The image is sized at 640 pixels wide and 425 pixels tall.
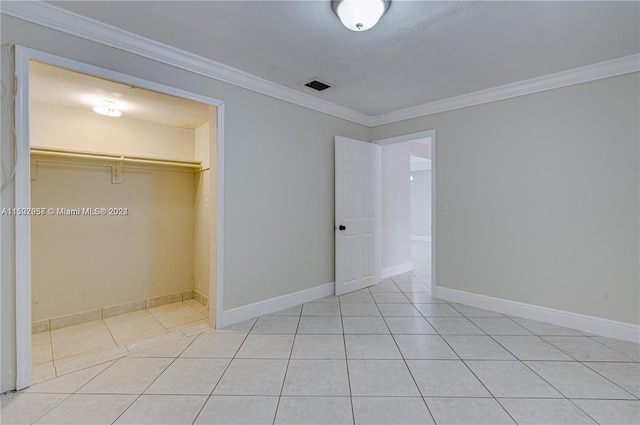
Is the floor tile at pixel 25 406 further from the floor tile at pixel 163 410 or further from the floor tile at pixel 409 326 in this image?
the floor tile at pixel 409 326

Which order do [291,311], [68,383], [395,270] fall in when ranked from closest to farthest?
[68,383] → [291,311] → [395,270]

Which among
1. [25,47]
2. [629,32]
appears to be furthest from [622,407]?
[25,47]

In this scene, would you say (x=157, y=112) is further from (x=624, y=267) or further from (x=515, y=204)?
(x=624, y=267)

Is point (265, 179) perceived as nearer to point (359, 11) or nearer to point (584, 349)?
point (359, 11)

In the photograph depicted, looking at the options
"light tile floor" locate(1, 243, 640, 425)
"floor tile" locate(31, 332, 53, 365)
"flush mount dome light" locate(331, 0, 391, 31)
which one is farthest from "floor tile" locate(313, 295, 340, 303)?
"flush mount dome light" locate(331, 0, 391, 31)

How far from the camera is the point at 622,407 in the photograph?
1749 millimetres

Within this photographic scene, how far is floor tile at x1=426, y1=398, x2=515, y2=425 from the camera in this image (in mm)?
1637

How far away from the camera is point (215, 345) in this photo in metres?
2.54

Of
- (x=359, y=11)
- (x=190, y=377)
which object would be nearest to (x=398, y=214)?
(x=359, y=11)

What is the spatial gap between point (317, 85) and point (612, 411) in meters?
3.51

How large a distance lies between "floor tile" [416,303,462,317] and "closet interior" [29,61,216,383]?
2354mm

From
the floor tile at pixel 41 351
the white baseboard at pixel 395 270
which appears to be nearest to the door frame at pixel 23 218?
the floor tile at pixel 41 351

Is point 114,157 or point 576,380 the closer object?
point 576,380

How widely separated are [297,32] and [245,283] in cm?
240
